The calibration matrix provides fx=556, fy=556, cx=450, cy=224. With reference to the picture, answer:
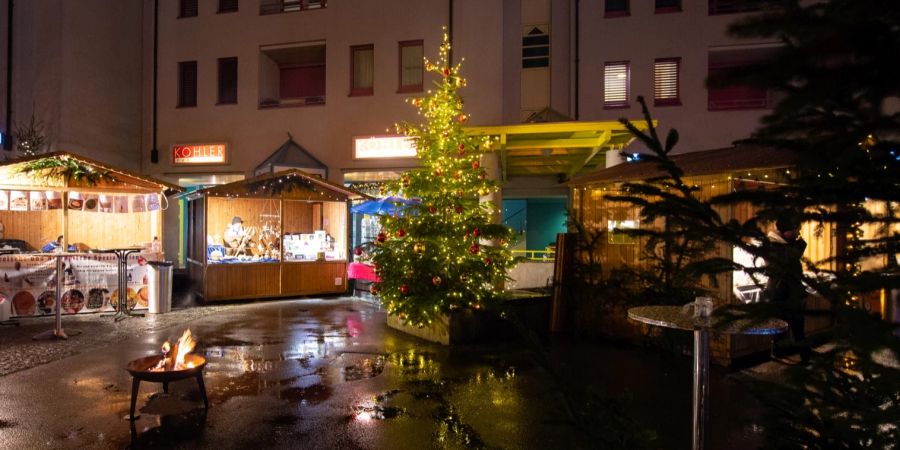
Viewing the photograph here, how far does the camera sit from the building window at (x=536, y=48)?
1892cm

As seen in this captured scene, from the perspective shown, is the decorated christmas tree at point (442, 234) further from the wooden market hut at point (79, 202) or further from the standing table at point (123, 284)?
the wooden market hut at point (79, 202)

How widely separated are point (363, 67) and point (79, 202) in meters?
8.95

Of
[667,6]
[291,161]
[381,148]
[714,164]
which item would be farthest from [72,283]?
[667,6]

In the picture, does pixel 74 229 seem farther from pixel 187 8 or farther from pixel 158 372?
pixel 158 372

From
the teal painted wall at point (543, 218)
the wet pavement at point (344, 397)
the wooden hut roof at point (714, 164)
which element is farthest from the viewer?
the teal painted wall at point (543, 218)

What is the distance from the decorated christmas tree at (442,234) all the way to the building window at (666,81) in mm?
9151

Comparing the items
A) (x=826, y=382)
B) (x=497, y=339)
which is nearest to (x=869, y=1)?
(x=826, y=382)

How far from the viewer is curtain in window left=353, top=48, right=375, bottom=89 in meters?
18.0

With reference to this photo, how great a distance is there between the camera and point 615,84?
56.8 feet

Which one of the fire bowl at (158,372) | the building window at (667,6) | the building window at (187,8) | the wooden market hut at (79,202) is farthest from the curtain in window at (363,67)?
the fire bowl at (158,372)

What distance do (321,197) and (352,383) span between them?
9.26 meters

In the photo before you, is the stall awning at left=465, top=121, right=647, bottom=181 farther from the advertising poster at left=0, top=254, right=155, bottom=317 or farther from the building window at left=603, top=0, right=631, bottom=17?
the advertising poster at left=0, top=254, right=155, bottom=317

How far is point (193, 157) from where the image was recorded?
18.6 metres

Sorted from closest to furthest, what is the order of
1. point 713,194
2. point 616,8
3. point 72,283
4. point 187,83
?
point 713,194
point 72,283
point 616,8
point 187,83
